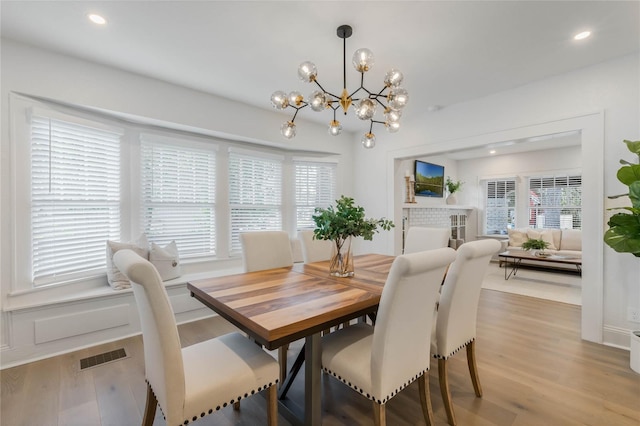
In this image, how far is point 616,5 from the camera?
1963 mm

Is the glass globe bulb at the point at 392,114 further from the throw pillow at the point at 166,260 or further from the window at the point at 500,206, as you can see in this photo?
the window at the point at 500,206

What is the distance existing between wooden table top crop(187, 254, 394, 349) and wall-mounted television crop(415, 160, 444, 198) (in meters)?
4.26

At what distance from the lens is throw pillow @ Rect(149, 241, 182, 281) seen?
10.4 ft

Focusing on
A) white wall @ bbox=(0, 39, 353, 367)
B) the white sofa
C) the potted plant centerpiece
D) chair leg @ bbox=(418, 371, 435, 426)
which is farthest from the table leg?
the white sofa

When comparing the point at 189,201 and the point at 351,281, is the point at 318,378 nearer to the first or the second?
the point at 351,281

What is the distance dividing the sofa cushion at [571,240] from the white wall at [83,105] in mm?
6390

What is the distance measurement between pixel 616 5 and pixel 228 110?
360cm

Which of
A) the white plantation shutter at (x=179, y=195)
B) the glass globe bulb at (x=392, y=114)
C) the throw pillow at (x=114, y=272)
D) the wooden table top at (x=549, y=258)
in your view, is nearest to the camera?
the glass globe bulb at (x=392, y=114)

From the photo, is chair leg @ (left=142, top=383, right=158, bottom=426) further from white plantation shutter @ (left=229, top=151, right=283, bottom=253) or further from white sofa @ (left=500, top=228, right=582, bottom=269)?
white sofa @ (left=500, top=228, right=582, bottom=269)

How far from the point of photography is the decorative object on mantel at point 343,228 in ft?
6.74

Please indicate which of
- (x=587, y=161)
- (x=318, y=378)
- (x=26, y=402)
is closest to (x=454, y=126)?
(x=587, y=161)

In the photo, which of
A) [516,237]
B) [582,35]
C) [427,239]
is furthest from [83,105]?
[516,237]

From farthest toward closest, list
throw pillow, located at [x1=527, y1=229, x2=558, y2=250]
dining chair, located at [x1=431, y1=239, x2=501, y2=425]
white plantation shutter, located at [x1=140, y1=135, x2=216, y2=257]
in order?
1. throw pillow, located at [x1=527, y1=229, x2=558, y2=250]
2. white plantation shutter, located at [x1=140, y1=135, x2=216, y2=257]
3. dining chair, located at [x1=431, y1=239, x2=501, y2=425]

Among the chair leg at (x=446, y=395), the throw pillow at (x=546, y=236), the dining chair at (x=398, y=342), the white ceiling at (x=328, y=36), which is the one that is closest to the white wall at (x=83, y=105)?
the white ceiling at (x=328, y=36)
